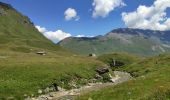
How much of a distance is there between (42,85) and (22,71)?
8.42 m

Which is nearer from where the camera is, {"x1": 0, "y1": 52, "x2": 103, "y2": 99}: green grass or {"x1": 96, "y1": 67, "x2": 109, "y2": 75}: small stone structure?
{"x1": 0, "y1": 52, "x2": 103, "y2": 99}: green grass

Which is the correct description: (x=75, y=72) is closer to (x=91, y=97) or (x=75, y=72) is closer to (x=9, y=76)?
(x=9, y=76)

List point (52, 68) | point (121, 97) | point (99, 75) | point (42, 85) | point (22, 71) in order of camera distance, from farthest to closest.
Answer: point (99, 75) < point (52, 68) < point (22, 71) < point (42, 85) < point (121, 97)

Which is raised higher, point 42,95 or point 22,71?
point 22,71

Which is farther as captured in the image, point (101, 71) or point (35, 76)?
point (101, 71)

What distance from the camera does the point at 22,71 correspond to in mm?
71438

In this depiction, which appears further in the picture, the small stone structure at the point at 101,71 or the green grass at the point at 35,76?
the small stone structure at the point at 101,71

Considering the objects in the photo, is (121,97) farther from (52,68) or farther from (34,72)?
(52,68)

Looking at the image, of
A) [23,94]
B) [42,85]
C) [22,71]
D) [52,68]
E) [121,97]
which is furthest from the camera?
[52,68]

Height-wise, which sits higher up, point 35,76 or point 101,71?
point 101,71

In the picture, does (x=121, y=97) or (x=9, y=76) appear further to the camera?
(x=9, y=76)

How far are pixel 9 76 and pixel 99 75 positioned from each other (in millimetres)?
33680

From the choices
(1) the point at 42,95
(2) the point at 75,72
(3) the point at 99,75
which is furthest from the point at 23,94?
(3) the point at 99,75

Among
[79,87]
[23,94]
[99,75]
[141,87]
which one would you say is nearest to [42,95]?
[23,94]
